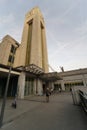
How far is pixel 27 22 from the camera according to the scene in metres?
38.6

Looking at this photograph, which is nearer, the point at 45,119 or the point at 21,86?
the point at 45,119

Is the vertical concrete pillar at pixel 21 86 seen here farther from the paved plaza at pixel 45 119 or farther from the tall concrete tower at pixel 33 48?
the tall concrete tower at pixel 33 48

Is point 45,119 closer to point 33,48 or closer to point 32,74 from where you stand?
point 32,74

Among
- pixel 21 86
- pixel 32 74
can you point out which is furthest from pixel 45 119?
pixel 32 74

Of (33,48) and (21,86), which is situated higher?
(33,48)

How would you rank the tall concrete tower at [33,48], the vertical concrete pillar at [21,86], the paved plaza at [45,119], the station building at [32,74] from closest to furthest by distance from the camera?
the paved plaza at [45,119] < the vertical concrete pillar at [21,86] < the station building at [32,74] < the tall concrete tower at [33,48]

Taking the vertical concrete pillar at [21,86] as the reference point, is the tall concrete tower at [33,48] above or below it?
above

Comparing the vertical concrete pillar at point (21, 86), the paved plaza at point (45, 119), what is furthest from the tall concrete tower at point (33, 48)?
the paved plaza at point (45, 119)

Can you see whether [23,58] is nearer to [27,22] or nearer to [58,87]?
[58,87]

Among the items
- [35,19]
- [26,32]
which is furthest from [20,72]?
[35,19]

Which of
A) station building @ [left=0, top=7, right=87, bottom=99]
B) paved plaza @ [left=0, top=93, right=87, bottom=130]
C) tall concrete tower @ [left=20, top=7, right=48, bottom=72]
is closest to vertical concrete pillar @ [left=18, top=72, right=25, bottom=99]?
station building @ [left=0, top=7, right=87, bottom=99]

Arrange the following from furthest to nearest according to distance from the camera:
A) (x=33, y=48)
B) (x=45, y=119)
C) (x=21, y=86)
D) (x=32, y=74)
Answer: (x=33, y=48)
(x=32, y=74)
(x=21, y=86)
(x=45, y=119)

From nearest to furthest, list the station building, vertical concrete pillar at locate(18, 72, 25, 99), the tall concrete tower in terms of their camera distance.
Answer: vertical concrete pillar at locate(18, 72, 25, 99)
the station building
the tall concrete tower

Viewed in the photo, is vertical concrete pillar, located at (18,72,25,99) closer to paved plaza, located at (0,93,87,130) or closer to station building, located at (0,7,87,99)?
station building, located at (0,7,87,99)
